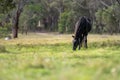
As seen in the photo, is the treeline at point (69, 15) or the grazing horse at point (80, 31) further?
the treeline at point (69, 15)

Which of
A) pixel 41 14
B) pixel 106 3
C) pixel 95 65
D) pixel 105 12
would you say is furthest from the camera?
pixel 41 14

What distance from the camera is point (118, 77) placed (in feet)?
23.9

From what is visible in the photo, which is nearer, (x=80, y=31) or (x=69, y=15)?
(x=80, y=31)

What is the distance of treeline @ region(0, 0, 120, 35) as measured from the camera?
246 feet

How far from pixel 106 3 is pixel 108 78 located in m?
79.5

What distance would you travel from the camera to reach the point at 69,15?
300 ft

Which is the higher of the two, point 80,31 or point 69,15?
point 80,31

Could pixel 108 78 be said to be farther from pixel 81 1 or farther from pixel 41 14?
pixel 41 14

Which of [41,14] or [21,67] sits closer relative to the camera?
[21,67]

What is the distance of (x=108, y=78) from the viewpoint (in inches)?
284

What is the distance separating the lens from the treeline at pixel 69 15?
7506cm

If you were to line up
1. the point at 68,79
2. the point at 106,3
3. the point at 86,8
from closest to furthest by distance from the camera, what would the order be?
1. the point at 68,79
2. the point at 106,3
3. the point at 86,8

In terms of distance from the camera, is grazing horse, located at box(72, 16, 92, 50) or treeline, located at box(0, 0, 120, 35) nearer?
grazing horse, located at box(72, 16, 92, 50)

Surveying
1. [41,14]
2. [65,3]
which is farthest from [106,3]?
[41,14]
